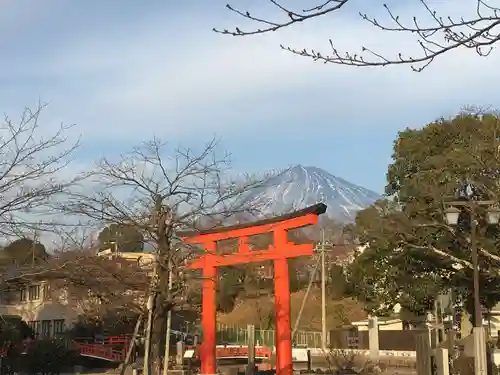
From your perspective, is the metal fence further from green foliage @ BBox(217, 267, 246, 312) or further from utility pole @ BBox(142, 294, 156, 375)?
utility pole @ BBox(142, 294, 156, 375)

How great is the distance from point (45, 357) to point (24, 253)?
19.1m

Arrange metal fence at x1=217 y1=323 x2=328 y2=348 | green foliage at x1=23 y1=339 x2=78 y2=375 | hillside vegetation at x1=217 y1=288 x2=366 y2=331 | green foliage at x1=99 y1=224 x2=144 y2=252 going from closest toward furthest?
green foliage at x1=99 y1=224 x2=144 y2=252 → green foliage at x1=23 y1=339 x2=78 y2=375 → metal fence at x1=217 y1=323 x2=328 y2=348 → hillside vegetation at x1=217 y1=288 x2=366 y2=331

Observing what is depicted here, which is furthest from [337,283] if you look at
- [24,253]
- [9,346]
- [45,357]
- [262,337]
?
[24,253]

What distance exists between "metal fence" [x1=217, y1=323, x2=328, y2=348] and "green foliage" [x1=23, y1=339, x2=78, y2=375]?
14.5m

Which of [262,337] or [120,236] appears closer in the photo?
[120,236]

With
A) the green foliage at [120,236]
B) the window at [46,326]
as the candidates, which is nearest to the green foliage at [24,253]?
the green foliage at [120,236]

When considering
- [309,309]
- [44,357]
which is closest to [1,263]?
[44,357]

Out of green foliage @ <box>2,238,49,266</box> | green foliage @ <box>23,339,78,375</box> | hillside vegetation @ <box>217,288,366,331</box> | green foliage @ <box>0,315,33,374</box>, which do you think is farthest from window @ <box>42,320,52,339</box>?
green foliage @ <box>2,238,49,266</box>

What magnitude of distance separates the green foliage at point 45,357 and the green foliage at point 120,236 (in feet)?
53.2

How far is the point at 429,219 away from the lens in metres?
27.5

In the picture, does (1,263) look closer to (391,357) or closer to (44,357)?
(44,357)

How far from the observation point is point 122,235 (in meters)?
15.2

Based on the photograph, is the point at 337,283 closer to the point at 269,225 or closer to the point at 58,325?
the point at 58,325

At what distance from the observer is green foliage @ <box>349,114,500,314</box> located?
2588 cm
